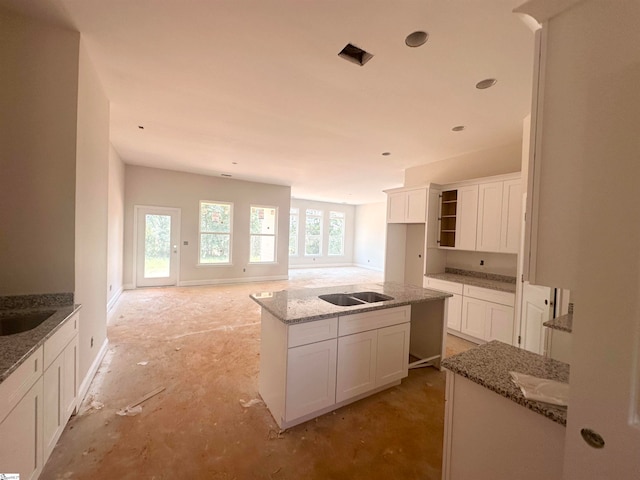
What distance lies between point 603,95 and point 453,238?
407 cm

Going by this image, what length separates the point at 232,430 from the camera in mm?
1987

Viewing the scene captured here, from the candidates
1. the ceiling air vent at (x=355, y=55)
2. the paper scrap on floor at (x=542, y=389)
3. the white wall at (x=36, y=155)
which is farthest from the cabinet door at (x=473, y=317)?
the white wall at (x=36, y=155)

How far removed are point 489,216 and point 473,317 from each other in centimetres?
148

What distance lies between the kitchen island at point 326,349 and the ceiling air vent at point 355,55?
205 cm

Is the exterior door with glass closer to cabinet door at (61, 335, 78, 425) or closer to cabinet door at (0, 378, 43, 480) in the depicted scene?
cabinet door at (61, 335, 78, 425)

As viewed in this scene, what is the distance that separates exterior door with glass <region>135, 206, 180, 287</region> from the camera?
20.8 ft

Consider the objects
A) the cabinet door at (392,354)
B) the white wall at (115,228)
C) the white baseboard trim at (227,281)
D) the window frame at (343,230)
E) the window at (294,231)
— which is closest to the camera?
the cabinet door at (392,354)

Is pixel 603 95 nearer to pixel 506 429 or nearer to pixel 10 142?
pixel 506 429

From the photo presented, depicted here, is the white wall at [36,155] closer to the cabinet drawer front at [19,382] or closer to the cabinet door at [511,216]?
the cabinet drawer front at [19,382]

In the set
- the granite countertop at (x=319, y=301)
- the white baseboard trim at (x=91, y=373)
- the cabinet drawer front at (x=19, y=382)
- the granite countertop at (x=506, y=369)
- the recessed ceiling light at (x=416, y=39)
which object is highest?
the recessed ceiling light at (x=416, y=39)

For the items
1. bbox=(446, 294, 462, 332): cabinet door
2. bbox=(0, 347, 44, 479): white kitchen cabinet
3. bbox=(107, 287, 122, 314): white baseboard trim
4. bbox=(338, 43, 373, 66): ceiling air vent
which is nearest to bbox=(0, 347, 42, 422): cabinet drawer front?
bbox=(0, 347, 44, 479): white kitchen cabinet

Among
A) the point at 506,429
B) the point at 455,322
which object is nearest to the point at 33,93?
the point at 506,429

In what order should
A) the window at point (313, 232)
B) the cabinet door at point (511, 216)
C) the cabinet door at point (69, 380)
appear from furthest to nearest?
1. the window at point (313, 232)
2. the cabinet door at point (511, 216)
3. the cabinet door at point (69, 380)

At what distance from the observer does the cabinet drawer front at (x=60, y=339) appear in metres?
1.54
